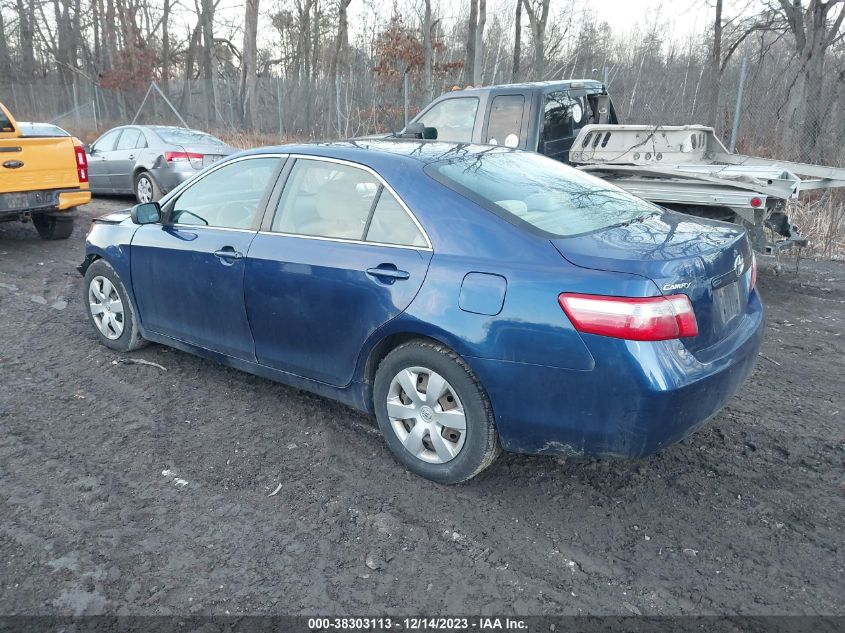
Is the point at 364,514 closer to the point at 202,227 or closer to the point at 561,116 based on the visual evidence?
the point at 202,227

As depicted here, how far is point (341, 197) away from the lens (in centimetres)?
369

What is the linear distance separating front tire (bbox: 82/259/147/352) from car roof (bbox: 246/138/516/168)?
1.58 meters

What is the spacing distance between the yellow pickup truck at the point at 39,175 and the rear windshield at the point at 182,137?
2912mm

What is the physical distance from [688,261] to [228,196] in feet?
9.19

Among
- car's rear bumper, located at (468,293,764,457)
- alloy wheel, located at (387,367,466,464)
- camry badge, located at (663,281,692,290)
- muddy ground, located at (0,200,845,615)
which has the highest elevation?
camry badge, located at (663,281,692,290)

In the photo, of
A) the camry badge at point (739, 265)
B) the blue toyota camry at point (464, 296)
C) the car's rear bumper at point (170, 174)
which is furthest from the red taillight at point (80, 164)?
the camry badge at point (739, 265)

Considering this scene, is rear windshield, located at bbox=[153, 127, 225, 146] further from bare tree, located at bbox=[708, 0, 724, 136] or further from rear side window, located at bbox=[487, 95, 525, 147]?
bare tree, located at bbox=[708, 0, 724, 136]

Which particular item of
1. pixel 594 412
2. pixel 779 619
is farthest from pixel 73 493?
pixel 779 619

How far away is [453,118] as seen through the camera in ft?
26.0

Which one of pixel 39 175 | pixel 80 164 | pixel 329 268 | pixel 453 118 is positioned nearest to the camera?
pixel 329 268

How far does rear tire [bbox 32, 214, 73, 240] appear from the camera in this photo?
9148mm

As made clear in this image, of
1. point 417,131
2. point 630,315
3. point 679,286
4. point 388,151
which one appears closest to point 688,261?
point 679,286

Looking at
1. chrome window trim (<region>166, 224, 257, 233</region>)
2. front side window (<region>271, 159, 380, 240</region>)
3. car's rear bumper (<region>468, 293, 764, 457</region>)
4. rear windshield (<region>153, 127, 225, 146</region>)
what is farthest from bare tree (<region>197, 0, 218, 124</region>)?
car's rear bumper (<region>468, 293, 764, 457</region>)

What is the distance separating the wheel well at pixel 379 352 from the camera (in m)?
3.28
